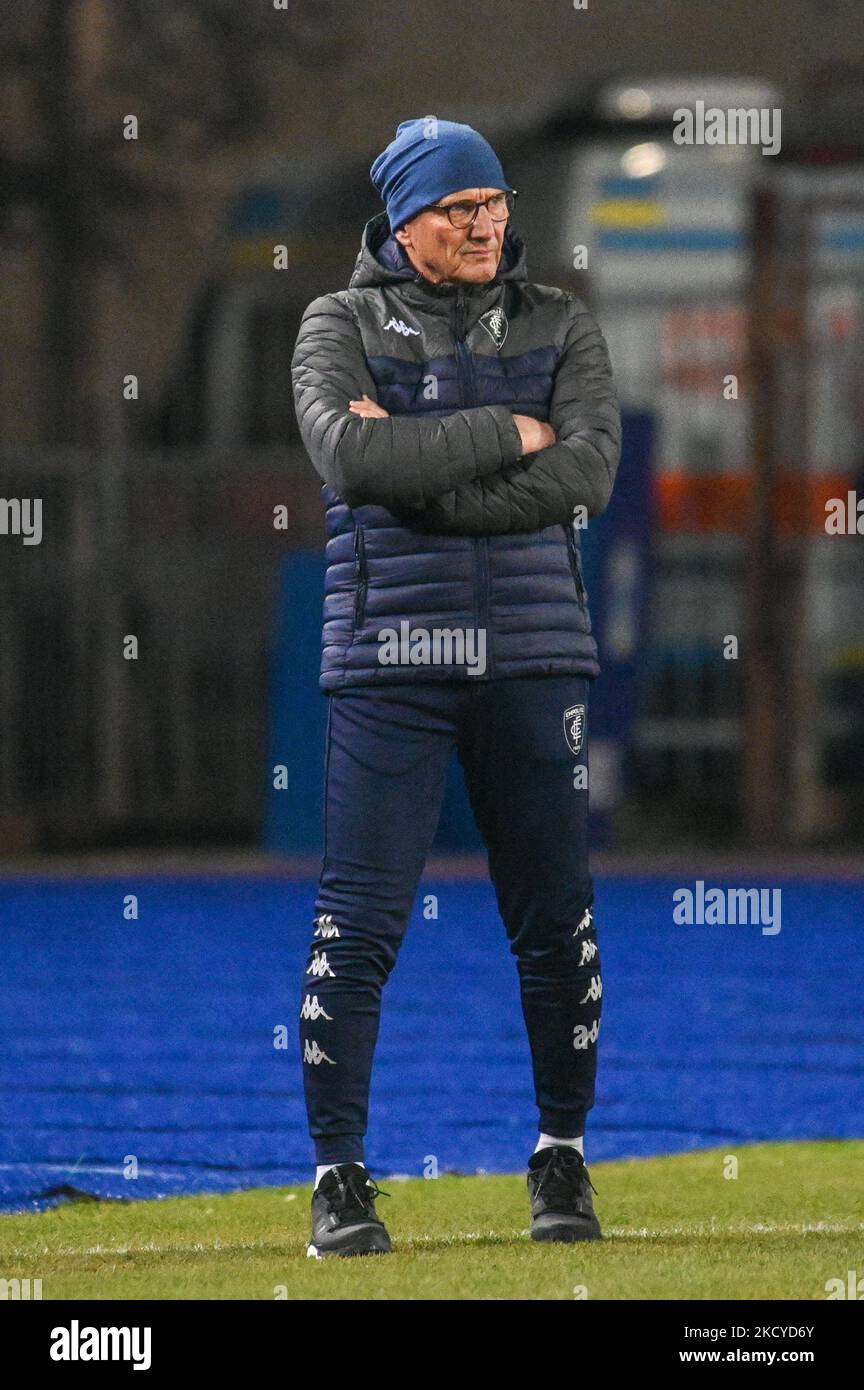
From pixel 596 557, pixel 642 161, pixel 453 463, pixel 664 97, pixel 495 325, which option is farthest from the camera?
pixel 664 97

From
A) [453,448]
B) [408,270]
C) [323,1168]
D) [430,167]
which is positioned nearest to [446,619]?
[453,448]

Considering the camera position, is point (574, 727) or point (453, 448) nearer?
point (453, 448)

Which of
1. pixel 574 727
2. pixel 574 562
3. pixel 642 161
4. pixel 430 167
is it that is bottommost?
pixel 574 727

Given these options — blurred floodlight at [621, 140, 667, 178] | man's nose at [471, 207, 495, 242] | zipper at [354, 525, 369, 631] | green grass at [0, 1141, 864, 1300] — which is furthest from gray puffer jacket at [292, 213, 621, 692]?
blurred floodlight at [621, 140, 667, 178]

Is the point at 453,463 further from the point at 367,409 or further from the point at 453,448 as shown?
the point at 367,409

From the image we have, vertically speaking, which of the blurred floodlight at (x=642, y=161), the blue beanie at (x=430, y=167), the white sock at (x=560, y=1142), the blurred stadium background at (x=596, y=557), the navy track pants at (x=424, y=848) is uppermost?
the blurred floodlight at (x=642, y=161)

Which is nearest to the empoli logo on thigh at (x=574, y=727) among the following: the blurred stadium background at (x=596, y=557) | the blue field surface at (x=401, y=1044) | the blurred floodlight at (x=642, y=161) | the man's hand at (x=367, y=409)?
the man's hand at (x=367, y=409)

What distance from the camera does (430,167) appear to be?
191 inches

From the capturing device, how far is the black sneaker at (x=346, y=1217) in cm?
475

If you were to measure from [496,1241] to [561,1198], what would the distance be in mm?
153

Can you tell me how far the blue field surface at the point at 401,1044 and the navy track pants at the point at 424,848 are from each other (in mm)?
1059

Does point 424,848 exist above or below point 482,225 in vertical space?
below

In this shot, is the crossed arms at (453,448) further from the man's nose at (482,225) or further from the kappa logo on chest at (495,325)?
the man's nose at (482,225)
